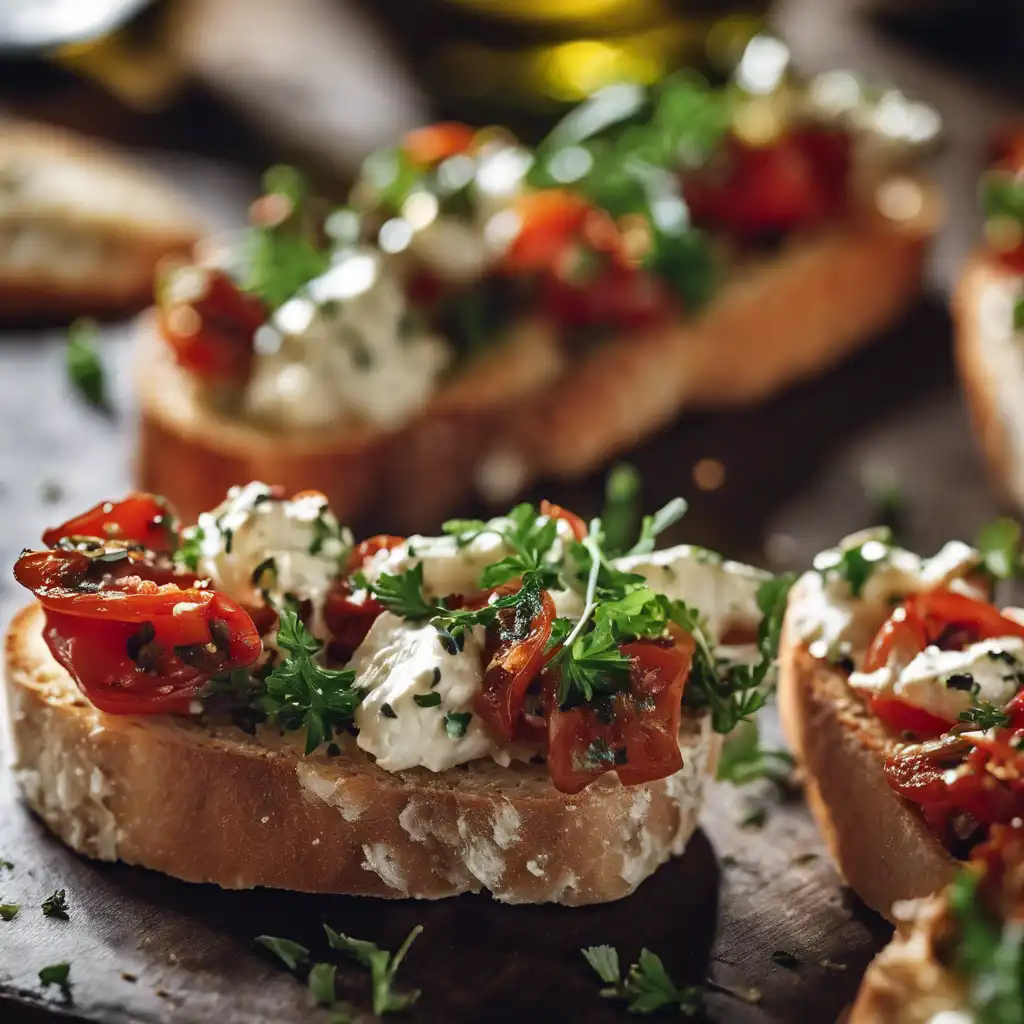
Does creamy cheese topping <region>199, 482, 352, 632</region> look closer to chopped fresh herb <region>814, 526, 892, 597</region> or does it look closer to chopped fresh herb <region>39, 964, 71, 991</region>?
chopped fresh herb <region>39, 964, 71, 991</region>

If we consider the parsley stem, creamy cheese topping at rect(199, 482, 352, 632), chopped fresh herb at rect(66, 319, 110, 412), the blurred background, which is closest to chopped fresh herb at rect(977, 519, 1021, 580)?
the blurred background

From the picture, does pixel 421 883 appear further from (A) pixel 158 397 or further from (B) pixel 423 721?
(A) pixel 158 397

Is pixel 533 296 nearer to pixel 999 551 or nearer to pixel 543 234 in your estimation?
pixel 543 234

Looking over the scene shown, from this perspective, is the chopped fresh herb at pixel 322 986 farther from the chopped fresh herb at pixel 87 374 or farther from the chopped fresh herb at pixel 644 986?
the chopped fresh herb at pixel 87 374

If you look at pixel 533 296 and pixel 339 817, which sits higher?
pixel 533 296

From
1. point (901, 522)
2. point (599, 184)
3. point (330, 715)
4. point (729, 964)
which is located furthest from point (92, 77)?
point (729, 964)

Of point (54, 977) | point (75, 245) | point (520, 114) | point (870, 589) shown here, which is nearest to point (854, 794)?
point (870, 589)
